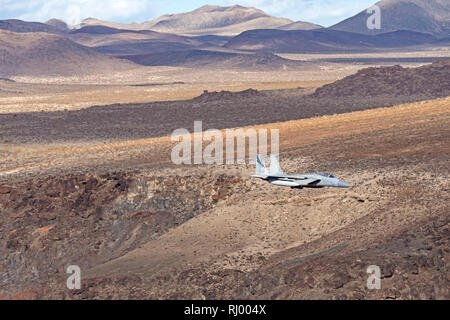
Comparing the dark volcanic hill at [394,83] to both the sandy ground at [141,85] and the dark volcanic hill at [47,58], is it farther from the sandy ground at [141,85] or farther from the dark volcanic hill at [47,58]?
the dark volcanic hill at [47,58]

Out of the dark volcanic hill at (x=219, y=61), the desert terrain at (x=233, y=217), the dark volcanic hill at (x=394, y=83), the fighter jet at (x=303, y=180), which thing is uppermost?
the dark volcanic hill at (x=219, y=61)

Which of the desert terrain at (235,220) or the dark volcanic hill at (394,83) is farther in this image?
the dark volcanic hill at (394,83)

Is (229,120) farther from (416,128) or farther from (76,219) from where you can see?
(76,219)

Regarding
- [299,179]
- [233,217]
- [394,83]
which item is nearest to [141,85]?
[394,83]

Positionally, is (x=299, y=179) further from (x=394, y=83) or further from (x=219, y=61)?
(x=219, y=61)

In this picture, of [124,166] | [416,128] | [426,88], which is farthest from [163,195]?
[426,88]

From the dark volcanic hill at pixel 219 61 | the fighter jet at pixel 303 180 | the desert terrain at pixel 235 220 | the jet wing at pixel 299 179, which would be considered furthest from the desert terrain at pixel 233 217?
the dark volcanic hill at pixel 219 61
